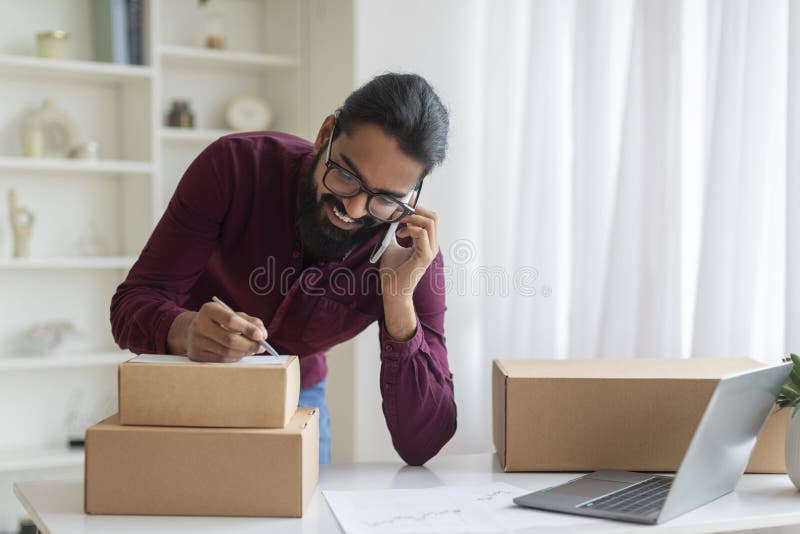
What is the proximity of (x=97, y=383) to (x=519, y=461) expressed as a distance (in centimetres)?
219

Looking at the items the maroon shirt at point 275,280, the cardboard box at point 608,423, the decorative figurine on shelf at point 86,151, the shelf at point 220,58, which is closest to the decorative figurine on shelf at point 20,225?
the decorative figurine on shelf at point 86,151

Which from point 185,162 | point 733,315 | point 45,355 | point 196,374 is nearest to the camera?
point 196,374

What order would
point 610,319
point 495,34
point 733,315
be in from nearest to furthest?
point 733,315 → point 610,319 → point 495,34

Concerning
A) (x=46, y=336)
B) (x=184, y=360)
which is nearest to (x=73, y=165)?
(x=46, y=336)

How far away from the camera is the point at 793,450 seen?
1.43 metres

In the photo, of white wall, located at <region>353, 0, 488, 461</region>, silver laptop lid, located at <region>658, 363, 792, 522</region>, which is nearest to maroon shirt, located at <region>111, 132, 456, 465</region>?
silver laptop lid, located at <region>658, 363, 792, 522</region>

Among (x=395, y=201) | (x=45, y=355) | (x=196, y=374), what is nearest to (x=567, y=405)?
(x=395, y=201)

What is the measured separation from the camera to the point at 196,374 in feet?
4.12

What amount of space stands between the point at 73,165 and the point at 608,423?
7.07 ft

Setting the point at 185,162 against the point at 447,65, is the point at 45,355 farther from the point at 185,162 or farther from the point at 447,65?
the point at 447,65

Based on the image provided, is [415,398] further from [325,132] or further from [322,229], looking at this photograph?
[325,132]

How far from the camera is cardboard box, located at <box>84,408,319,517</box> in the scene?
125 cm

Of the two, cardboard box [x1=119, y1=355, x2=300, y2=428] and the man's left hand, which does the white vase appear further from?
cardboard box [x1=119, y1=355, x2=300, y2=428]

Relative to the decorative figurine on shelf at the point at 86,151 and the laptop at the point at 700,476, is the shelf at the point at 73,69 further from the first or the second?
the laptop at the point at 700,476
